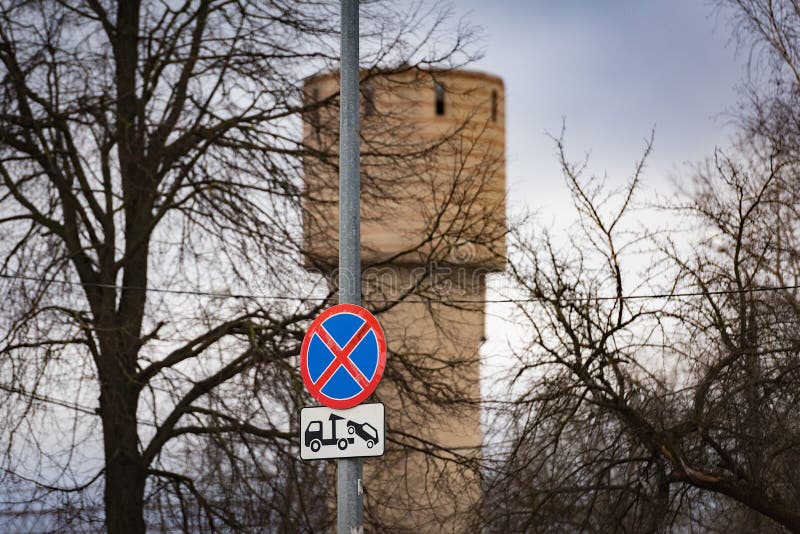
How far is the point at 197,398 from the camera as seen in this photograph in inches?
491

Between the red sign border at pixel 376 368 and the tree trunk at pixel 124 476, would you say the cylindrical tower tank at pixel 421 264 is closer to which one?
the tree trunk at pixel 124 476

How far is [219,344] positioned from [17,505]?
8.34ft

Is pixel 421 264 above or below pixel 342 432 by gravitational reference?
above

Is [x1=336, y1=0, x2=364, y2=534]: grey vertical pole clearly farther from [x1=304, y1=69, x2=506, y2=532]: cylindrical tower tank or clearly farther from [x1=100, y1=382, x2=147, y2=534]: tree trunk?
[x1=100, y1=382, x2=147, y2=534]: tree trunk

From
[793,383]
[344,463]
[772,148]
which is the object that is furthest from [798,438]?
[344,463]

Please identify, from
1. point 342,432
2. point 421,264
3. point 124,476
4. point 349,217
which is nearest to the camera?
point 342,432

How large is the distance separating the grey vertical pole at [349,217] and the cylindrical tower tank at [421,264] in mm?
4962

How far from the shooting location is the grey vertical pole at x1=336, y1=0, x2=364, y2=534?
21.5ft

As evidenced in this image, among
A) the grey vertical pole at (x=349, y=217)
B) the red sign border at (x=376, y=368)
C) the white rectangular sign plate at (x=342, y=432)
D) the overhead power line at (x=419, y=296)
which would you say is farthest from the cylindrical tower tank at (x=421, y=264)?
the white rectangular sign plate at (x=342, y=432)

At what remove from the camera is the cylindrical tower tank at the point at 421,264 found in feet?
41.7

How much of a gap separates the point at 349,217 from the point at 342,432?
130cm

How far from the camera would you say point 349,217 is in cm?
707

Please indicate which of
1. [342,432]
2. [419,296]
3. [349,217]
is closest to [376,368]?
[342,432]

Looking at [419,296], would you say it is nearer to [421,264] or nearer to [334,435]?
[421,264]
